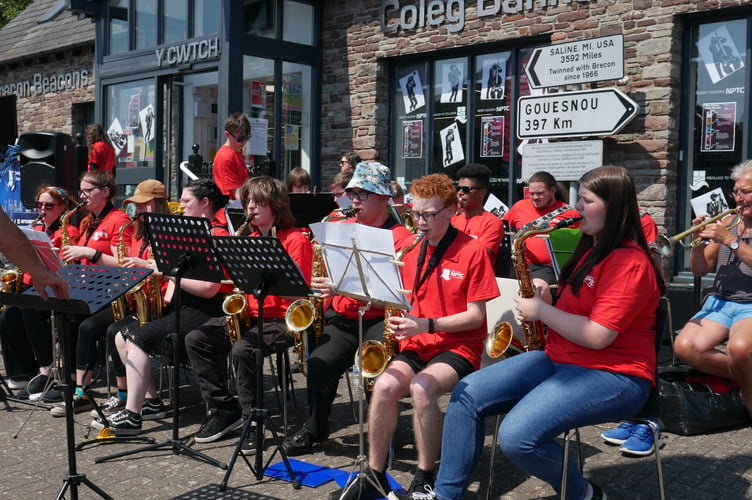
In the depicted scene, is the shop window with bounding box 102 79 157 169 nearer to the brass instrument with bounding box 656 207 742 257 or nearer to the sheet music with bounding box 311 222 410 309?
the brass instrument with bounding box 656 207 742 257

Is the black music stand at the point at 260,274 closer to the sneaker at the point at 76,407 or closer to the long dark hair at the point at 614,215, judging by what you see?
the long dark hair at the point at 614,215

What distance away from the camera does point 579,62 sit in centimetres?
790

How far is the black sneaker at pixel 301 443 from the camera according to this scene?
4570 mm

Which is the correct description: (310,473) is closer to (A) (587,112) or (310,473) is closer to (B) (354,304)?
(B) (354,304)

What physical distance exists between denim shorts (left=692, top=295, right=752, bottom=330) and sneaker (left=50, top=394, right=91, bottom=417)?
428 cm

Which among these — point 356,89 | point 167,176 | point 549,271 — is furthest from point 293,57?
point 549,271

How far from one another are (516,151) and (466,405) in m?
6.35

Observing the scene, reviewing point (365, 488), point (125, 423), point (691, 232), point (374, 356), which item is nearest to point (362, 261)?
point (374, 356)

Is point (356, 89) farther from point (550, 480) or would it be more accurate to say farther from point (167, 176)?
point (550, 480)

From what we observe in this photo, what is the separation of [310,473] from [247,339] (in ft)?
3.17

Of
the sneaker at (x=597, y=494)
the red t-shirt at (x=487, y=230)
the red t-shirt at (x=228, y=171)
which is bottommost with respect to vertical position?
the sneaker at (x=597, y=494)

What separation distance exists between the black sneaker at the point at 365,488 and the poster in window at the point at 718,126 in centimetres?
587

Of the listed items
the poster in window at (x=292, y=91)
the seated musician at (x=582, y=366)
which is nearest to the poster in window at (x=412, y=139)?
the poster in window at (x=292, y=91)

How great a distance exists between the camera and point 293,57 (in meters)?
11.0
